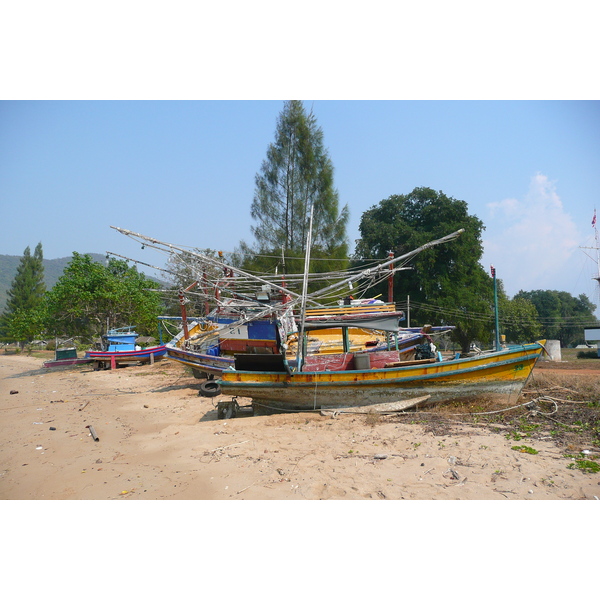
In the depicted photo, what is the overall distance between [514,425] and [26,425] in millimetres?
11413

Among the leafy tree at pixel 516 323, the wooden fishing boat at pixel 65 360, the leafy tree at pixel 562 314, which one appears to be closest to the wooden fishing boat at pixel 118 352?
Result: the wooden fishing boat at pixel 65 360

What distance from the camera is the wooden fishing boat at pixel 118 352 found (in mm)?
23734

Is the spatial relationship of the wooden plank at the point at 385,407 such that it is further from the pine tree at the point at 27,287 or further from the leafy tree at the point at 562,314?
the pine tree at the point at 27,287

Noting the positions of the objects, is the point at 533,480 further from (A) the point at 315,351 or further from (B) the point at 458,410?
(A) the point at 315,351

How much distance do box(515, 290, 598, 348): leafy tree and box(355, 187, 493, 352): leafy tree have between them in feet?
51.9

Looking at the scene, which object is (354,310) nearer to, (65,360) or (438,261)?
(438,261)

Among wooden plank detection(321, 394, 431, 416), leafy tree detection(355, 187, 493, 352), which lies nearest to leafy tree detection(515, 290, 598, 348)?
leafy tree detection(355, 187, 493, 352)

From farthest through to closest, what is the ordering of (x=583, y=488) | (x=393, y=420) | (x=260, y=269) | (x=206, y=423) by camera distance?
(x=260, y=269)
(x=206, y=423)
(x=393, y=420)
(x=583, y=488)

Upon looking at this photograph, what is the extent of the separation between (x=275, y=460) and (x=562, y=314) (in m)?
53.0

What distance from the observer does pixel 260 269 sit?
1004 inches

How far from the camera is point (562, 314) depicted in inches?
2005

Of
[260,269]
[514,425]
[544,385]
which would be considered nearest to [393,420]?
[514,425]

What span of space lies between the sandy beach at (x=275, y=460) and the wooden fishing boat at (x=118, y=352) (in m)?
11.7

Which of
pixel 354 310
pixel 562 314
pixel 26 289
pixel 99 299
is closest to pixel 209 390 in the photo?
pixel 354 310
